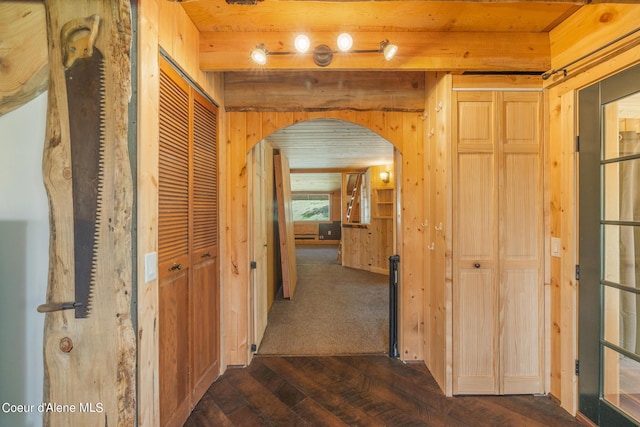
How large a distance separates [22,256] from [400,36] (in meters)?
2.50

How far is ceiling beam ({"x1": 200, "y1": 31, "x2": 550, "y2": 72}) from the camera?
6.01ft

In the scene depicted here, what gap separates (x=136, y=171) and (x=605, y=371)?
2925 millimetres

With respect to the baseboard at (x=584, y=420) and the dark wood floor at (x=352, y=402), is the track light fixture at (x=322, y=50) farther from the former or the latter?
the baseboard at (x=584, y=420)

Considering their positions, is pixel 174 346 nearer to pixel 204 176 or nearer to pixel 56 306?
pixel 56 306

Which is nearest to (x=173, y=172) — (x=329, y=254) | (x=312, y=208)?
(x=329, y=254)

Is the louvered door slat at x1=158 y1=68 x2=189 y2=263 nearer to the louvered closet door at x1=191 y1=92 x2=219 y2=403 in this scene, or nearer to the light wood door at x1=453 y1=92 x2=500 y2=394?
the louvered closet door at x1=191 y1=92 x2=219 y2=403

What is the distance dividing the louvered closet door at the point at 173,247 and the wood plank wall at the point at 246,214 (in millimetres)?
575

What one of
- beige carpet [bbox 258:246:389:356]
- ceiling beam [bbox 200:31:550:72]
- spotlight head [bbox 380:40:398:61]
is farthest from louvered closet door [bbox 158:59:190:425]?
spotlight head [bbox 380:40:398:61]

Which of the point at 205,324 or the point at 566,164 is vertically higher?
the point at 566,164

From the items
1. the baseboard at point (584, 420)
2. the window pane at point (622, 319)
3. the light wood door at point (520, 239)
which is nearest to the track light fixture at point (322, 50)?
the light wood door at point (520, 239)

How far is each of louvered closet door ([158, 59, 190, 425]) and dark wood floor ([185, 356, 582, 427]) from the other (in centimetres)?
37

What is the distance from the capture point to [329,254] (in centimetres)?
802

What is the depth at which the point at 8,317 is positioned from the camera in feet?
3.78

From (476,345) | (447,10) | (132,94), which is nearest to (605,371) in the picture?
(476,345)
